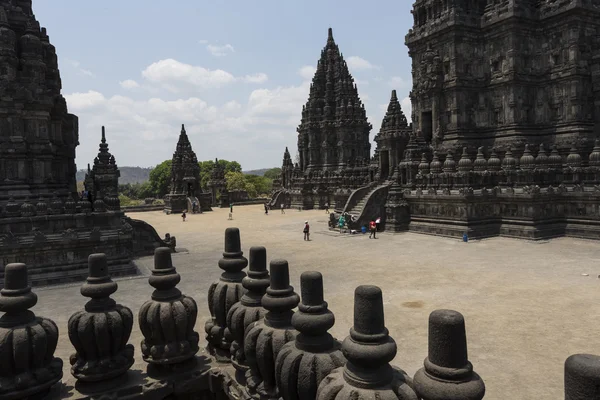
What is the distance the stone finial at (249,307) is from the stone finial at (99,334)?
1.21 m

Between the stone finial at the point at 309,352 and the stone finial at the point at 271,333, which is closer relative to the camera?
the stone finial at the point at 309,352

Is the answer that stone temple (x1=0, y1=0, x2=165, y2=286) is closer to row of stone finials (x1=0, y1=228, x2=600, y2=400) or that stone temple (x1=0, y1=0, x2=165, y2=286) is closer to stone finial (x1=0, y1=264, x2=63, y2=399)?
row of stone finials (x1=0, y1=228, x2=600, y2=400)

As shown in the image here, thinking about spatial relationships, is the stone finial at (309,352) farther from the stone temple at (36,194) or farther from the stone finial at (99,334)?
the stone temple at (36,194)

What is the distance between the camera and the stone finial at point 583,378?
2.10 meters

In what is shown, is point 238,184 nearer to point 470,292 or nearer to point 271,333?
point 470,292

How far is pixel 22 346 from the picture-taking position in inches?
166

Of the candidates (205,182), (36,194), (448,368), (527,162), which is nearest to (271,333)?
(448,368)

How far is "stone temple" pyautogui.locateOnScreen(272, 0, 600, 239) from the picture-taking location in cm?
2264

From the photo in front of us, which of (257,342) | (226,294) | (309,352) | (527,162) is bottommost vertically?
(257,342)

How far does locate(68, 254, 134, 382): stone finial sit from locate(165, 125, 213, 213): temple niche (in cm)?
4194

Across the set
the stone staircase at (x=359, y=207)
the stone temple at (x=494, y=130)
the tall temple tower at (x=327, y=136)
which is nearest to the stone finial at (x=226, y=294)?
the stone temple at (x=494, y=130)

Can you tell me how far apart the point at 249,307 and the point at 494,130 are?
102 ft

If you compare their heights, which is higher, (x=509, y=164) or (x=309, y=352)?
(x=509, y=164)

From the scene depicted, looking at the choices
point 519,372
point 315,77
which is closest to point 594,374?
point 519,372
